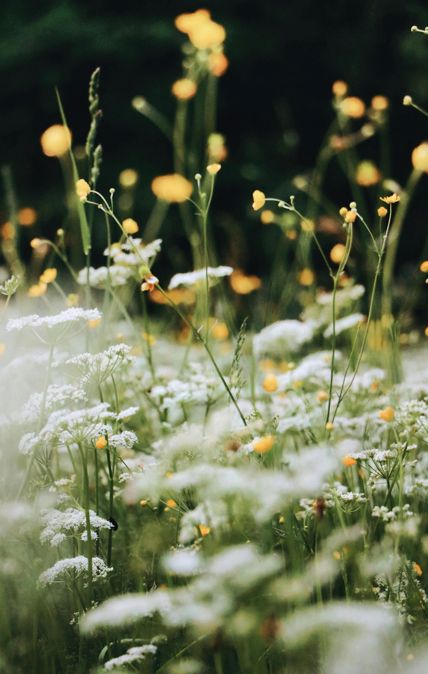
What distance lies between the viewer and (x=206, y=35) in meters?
2.43

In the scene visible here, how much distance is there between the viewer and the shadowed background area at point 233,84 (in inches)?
191

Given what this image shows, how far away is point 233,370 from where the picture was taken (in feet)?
4.96

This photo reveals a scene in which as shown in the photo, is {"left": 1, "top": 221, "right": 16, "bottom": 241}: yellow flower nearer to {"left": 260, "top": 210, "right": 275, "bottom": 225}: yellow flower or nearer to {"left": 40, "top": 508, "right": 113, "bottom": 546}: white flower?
{"left": 260, "top": 210, "right": 275, "bottom": 225}: yellow flower

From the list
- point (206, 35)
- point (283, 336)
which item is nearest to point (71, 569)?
point (283, 336)

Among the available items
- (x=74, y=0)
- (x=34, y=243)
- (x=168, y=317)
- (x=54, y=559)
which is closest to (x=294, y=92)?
(x=74, y=0)

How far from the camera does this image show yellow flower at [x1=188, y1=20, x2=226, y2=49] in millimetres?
2406

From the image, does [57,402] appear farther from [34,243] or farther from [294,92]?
[294,92]

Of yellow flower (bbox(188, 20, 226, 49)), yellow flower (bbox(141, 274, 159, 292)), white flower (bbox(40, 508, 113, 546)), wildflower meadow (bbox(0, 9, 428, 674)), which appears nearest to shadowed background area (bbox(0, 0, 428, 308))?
yellow flower (bbox(188, 20, 226, 49))

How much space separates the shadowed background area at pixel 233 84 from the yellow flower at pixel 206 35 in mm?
2264

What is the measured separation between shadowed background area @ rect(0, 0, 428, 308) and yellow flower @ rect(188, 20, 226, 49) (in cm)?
226

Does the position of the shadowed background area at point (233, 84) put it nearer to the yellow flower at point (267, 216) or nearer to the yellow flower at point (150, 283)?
the yellow flower at point (267, 216)

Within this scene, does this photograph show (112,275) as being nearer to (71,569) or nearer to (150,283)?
(150,283)

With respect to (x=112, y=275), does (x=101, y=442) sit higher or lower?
lower

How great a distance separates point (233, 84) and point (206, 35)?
295 centimetres
